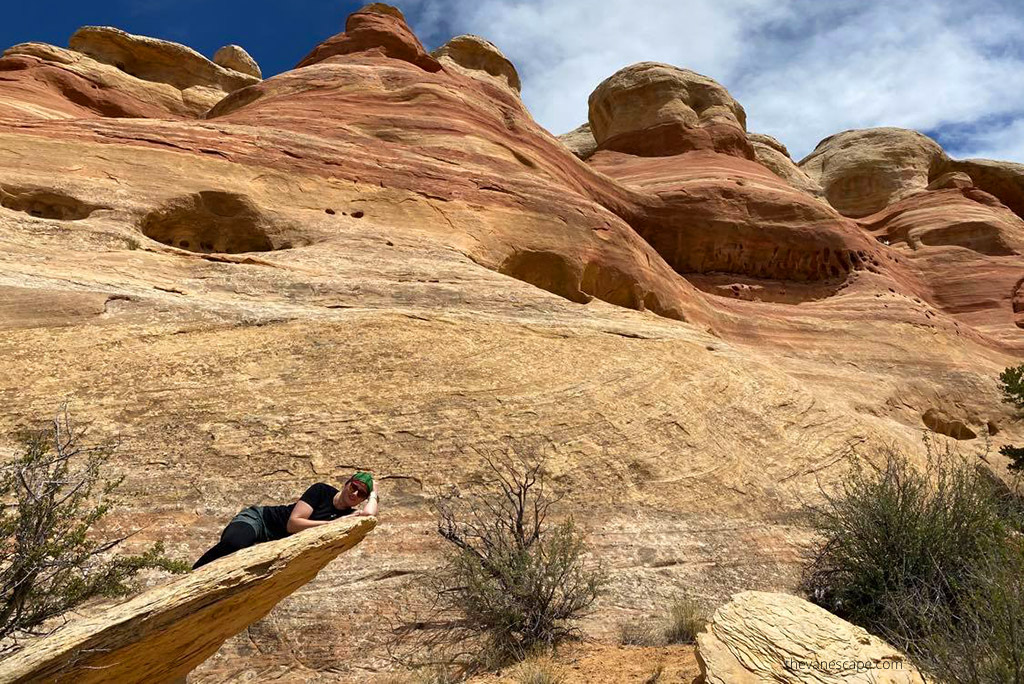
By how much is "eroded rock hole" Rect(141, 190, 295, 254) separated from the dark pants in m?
8.34

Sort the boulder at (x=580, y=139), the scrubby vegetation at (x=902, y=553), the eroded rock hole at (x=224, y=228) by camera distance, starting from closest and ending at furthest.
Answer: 1. the scrubby vegetation at (x=902, y=553)
2. the eroded rock hole at (x=224, y=228)
3. the boulder at (x=580, y=139)

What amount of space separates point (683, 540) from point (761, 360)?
5.74 m

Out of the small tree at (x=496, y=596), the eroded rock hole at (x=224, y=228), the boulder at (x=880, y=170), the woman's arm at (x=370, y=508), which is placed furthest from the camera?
the boulder at (x=880, y=170)

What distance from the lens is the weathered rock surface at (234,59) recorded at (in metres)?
44.6

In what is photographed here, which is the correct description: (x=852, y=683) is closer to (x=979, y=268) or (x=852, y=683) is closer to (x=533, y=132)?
(x=533, y=132)

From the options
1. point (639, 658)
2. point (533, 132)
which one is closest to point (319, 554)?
point (639, 658)

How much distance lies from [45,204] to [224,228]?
2642 millimetres

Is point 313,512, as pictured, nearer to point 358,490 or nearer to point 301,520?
point 301,520

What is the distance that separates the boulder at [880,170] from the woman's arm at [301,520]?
39873mm

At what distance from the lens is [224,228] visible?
495 inches

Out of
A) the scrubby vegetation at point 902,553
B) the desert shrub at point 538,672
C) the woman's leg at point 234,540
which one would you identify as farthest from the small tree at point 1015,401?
the woman's leg at point 234,540

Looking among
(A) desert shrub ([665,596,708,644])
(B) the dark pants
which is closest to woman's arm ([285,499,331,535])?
(B) the dark pants

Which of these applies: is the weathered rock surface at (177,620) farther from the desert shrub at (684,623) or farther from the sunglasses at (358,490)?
the desert shrub at (684,623)

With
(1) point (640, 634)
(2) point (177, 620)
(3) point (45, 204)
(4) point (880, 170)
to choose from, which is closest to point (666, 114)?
(4) point (880, 170)
